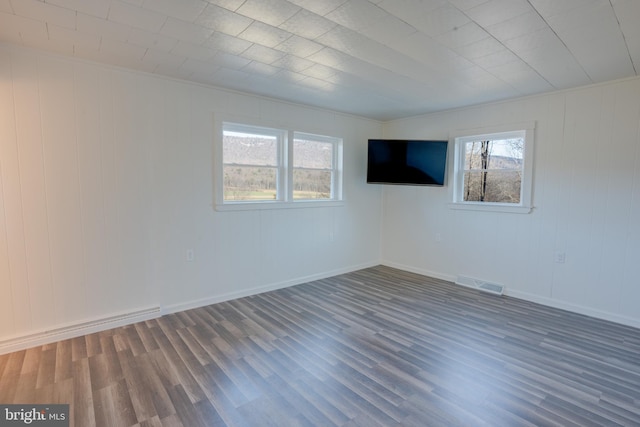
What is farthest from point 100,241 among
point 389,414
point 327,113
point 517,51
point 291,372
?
point 517,51

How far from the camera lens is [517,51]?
2572 mm

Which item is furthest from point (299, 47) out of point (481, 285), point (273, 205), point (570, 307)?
point (570, 307)

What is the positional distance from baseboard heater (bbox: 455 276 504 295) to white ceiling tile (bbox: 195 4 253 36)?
419cm

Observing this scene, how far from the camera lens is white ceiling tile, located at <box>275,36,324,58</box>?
2.41 m

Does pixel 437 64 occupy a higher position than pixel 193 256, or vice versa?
pixel 437 64

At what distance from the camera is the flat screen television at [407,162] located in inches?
183

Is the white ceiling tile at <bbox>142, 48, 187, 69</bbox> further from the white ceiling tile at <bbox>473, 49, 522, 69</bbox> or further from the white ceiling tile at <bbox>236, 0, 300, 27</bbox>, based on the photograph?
the white ceiling tile at <bbox>473, 49, 522, 69</bbox>

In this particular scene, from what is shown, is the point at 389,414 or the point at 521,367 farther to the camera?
the point at 521,367

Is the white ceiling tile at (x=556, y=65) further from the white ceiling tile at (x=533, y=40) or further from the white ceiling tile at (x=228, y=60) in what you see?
the white ceiling tile at (x=228, y=60)

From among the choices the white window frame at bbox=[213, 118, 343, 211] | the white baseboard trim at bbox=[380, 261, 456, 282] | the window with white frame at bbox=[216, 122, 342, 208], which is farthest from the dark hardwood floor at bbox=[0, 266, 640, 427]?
the window with white frame at bbox=[216, 122, 342, 208]

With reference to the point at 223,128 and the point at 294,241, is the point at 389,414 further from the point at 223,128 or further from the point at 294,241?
the point at 223,128

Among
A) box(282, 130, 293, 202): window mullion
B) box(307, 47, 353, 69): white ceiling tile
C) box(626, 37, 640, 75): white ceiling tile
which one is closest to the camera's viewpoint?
box(626, 37, 640, 75): white ceiling tile

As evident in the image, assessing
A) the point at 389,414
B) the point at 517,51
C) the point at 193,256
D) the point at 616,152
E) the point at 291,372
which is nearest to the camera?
the point at 389,414

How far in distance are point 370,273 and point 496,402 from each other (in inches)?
123
